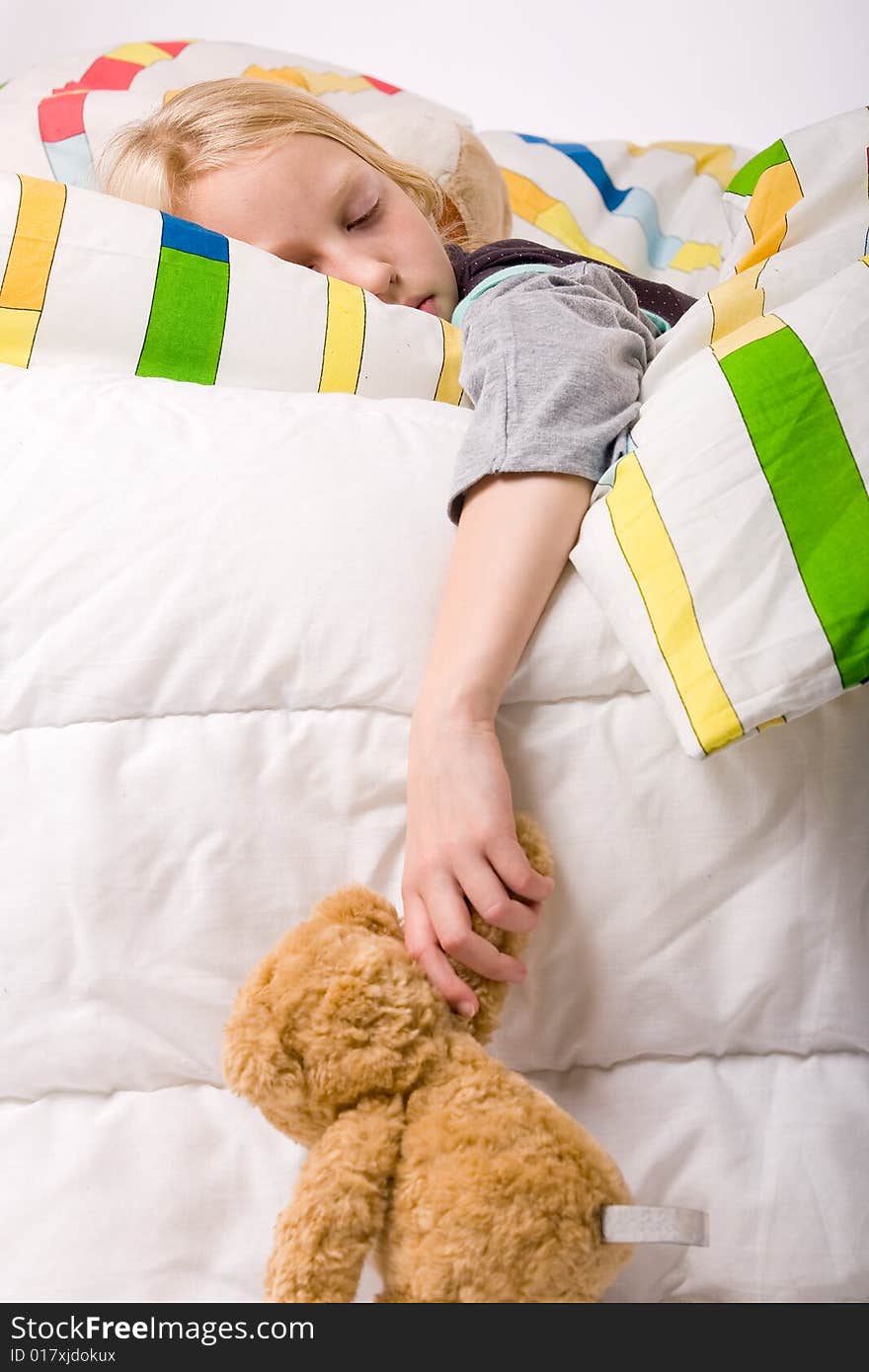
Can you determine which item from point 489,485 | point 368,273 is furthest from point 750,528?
point 368,273

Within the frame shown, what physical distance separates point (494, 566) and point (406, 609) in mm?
56

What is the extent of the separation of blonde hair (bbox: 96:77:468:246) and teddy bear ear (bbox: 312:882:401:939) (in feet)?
2.75

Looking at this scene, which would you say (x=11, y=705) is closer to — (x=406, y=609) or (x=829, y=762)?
(x=406, y=609)

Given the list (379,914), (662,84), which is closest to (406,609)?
(379,914)

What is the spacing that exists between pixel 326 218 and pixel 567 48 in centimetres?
120

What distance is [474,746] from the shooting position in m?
0.55

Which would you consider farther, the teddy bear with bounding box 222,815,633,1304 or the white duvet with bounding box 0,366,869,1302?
the white duvet with bounding box 0,366,869,1302

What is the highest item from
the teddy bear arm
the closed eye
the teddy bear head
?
the closed eye

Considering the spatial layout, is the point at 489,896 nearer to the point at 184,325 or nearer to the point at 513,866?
the point at 513,866

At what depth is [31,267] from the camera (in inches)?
33.4

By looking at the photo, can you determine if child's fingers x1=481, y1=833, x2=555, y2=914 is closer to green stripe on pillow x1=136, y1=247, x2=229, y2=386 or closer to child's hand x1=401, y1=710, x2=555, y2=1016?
child's hand x1=401, y1=710, x2=555, y2=1016

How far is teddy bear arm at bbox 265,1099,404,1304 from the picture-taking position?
43cm

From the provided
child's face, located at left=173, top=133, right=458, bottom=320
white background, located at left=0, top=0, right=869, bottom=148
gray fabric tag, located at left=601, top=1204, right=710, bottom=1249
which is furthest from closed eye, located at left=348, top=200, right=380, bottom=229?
white background, located at left=0, top=0, right=869, bottom=148
